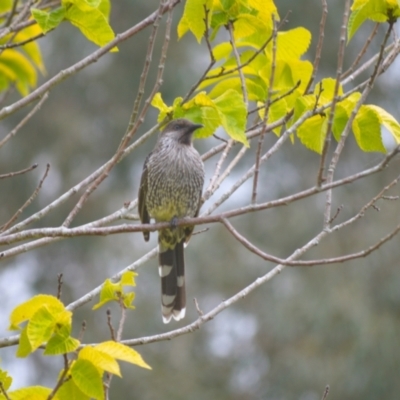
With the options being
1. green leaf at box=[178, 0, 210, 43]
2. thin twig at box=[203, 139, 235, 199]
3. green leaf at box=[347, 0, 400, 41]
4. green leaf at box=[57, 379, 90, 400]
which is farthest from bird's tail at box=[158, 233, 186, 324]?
green leaf at box=[57, 379, 90, 400]

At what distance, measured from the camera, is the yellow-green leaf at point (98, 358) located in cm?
251

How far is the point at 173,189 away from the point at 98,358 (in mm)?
2602

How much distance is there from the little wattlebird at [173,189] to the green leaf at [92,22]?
1760 millimetres

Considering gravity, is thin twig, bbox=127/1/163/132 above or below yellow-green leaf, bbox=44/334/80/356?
above

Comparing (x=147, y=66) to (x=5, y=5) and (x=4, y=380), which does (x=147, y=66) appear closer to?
(x=4, y=380)

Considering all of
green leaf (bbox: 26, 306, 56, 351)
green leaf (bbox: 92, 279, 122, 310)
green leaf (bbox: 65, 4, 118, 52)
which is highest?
green leaf (bbox: 65, 4, 118, 52)

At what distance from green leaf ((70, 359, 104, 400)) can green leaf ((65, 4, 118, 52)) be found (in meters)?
1.37

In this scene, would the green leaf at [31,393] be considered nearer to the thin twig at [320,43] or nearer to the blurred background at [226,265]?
the thin twig at [320,43]

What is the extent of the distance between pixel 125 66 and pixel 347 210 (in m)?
6.86

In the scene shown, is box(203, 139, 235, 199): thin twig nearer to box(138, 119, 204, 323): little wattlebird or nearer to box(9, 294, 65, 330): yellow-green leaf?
box(138, 119, 204, 323): little wattlebird

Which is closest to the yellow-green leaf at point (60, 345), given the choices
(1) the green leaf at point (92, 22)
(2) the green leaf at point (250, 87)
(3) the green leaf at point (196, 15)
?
(1) the green leaf at point (92, 22)

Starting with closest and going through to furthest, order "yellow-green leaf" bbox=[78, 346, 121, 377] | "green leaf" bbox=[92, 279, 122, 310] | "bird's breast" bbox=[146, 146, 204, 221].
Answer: "yellow-green leaf" bbox=[78, 346, 121, 377], "green leaf" bbox=[92, 279, 122, 310], "bird's breast" bbox=[146, 146, 204, 221]

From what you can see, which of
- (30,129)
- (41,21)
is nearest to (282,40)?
(41,21)

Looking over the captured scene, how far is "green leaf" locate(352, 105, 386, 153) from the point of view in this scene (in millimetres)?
3309
